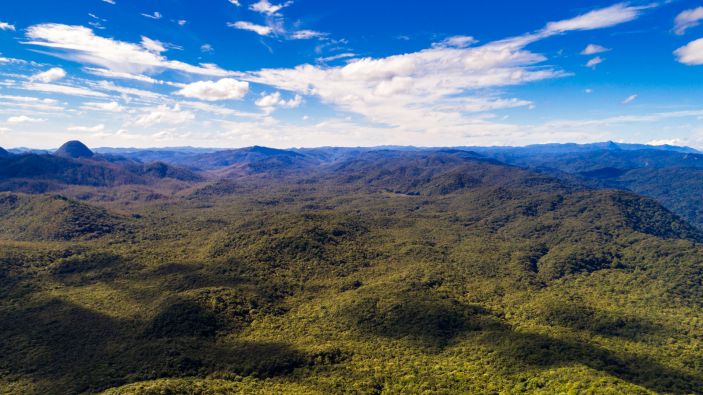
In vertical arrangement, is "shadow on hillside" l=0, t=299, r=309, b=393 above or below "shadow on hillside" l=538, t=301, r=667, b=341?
above

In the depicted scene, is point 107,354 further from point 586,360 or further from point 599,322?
point 599,322

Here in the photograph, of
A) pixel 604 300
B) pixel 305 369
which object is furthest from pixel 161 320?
pixel 604 300

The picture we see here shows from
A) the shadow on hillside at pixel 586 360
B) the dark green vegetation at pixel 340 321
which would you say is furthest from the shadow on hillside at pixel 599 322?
the shadow on hillside at pixel 586 360

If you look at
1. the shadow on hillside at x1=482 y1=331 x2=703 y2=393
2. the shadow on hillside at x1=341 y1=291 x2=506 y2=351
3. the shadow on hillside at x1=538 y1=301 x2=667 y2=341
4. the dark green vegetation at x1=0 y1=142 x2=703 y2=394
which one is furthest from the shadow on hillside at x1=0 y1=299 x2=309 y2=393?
the shadow on hillside at x1=538 y1=301 x2=667 y2=341

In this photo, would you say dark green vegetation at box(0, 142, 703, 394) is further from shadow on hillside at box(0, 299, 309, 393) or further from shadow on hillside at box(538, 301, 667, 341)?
shadow on hillside at box(538, 301, 667, 341)

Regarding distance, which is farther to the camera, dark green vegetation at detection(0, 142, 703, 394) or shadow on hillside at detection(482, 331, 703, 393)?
shadow on hillside at detection(482, 331, 703, 393)

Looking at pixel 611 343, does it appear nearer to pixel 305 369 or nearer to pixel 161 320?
pixel 305 369

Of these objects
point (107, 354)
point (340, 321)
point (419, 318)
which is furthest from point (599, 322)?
point (107, 354)
